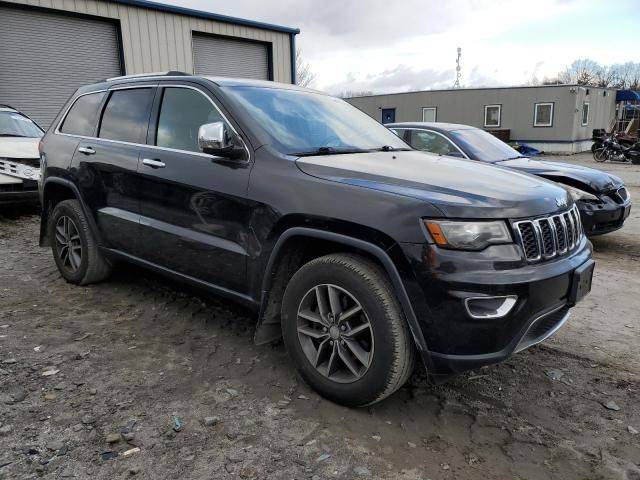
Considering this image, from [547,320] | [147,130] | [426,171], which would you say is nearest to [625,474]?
[547,320]

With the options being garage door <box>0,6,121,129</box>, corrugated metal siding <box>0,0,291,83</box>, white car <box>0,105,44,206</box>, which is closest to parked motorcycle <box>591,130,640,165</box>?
corrugated metal siding <box>0,0,291,83</box>

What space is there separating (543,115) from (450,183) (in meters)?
26.0

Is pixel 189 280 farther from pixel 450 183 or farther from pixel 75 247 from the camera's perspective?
pixel 450 183

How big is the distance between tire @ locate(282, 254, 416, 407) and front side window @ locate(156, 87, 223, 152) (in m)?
1.31

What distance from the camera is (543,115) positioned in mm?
25609

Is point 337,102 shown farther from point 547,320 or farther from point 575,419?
point 575,419

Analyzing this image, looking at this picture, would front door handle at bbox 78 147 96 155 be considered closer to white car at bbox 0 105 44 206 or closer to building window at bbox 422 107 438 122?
white car at bbox 0 105 44 206

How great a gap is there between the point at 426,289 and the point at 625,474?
4.08ft

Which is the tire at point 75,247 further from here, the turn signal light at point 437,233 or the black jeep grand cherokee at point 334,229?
the turn signal light at point 437,233

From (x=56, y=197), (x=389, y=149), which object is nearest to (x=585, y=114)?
(x=389, y=149)

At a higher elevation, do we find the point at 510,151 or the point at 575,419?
the point at 510,151

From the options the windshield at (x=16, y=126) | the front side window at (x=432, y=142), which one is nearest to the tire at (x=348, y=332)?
the front side window at (x=432, y=142)

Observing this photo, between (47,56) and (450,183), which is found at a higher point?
(47,56)

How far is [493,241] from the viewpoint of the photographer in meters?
2.37
